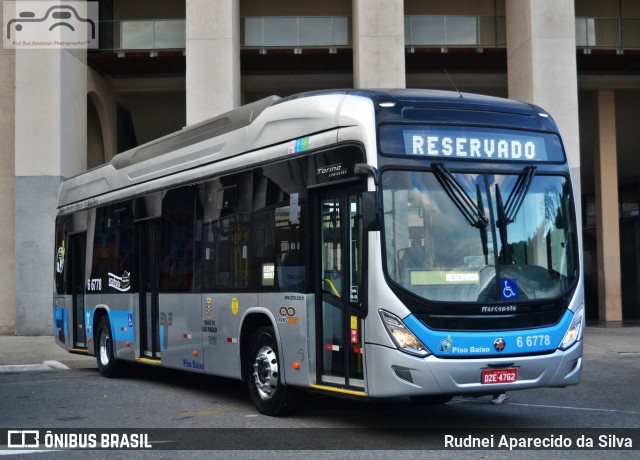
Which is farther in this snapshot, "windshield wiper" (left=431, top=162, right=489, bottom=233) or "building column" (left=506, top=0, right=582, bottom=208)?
"building column" (left=506, top=0, right=582, bottom=208)

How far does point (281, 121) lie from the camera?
33.2 ft

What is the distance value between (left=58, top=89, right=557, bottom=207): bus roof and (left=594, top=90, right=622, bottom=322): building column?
20.8m

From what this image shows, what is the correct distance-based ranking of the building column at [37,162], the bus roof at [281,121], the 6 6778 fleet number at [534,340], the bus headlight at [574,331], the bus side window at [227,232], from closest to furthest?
the 6 6778 fleet number at [534,340] < the bus headlight at [574,331] < the bus roof at [281,121] < the bus side window at [227,232] < the building column at [37,162]

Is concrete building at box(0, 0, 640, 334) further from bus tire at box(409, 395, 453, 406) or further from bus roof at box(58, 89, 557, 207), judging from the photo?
bus tire at box(409, 395, 453, 406)

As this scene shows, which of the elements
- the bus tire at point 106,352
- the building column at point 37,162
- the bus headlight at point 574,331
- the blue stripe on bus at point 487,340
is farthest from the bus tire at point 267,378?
the building column at point 37,162

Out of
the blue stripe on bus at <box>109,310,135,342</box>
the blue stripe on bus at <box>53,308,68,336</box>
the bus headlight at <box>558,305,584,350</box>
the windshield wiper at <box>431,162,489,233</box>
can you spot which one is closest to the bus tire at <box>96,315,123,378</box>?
the blue stripe on bus at <box>109,310,135,342</box>

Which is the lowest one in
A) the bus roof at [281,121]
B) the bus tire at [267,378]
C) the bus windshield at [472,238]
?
the bus tire at [267,378]

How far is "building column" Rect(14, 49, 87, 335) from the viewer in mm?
25531

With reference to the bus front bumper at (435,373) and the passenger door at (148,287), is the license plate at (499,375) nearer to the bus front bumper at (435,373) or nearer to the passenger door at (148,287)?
the bus front bumper at (435,373)

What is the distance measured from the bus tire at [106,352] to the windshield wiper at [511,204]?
8168 millimetres

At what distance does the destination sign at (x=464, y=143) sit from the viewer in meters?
8.52

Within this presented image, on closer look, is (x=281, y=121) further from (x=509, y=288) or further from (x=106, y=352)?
(x=106, y=352)

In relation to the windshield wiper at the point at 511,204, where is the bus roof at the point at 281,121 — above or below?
above

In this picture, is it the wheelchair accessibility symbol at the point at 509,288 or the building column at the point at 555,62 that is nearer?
the wheelchair accessibility symbol at the point at 509,288
